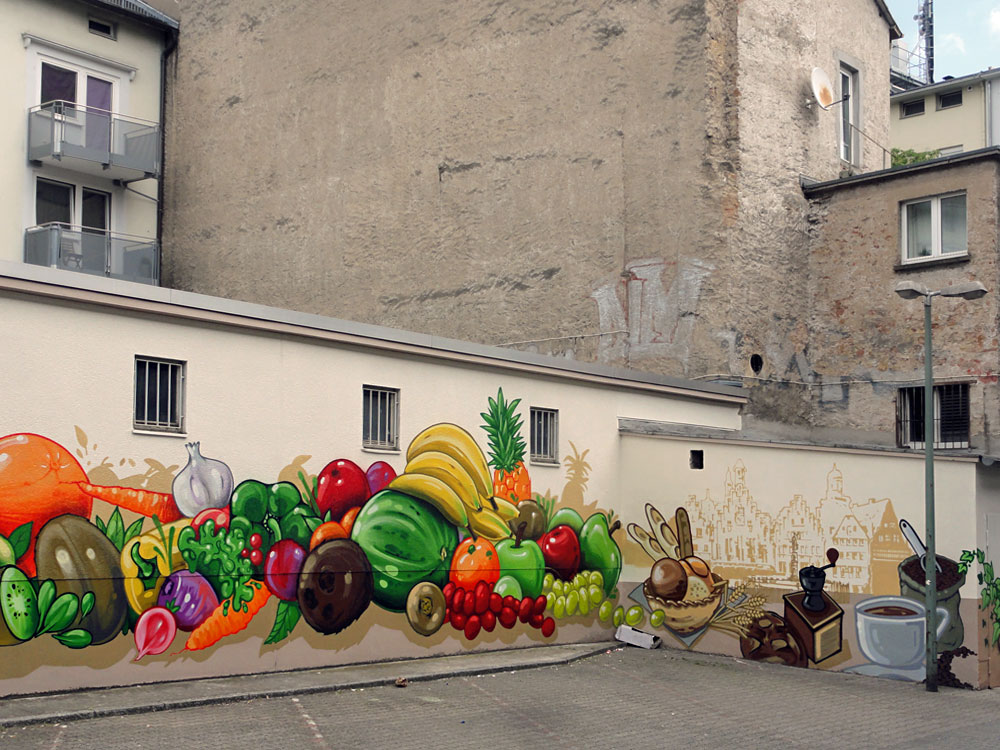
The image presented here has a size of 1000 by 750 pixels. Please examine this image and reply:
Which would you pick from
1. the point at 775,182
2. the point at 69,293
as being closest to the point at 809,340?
the point at 775,182

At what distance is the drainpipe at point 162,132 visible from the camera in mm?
26266

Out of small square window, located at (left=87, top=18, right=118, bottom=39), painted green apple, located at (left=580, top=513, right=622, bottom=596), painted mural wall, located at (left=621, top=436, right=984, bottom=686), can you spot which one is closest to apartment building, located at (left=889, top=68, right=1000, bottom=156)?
small square window, located at (left=87, top=18, right=118, bottom=39)

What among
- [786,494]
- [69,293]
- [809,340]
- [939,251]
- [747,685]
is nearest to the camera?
[69,293]

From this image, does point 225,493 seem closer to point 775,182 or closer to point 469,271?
point 469,271

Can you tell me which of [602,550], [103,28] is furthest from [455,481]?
[103,28]

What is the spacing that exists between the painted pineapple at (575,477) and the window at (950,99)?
93.0 feet

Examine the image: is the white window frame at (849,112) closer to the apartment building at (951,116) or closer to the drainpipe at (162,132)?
the drainpipe at (162,132)

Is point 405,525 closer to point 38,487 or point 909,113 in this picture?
point 38,487

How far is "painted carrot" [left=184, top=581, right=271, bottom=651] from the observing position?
1202 centimetres

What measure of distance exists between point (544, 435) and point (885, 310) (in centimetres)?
640

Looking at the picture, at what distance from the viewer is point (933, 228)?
728 inches

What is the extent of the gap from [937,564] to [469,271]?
9.89 metres

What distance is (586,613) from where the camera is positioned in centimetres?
1655

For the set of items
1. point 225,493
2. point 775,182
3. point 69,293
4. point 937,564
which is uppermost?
point 775,182
